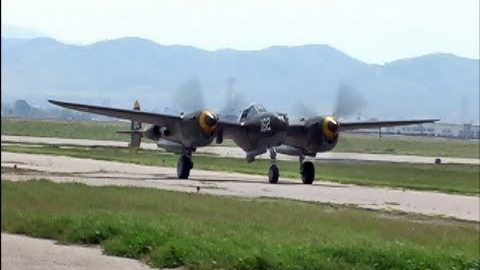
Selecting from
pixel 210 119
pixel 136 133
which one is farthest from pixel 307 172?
pixel 136 133

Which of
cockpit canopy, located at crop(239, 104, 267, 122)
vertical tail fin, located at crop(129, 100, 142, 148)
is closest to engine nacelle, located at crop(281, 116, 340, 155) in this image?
cockpit canopy, located at crop(239, 104, 267, 122)

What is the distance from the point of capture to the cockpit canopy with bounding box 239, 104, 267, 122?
42438mm

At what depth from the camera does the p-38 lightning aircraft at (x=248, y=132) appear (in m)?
39.3

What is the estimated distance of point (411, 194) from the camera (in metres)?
37.4

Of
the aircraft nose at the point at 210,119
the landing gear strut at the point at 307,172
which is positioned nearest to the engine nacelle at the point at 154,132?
the aircraft nose at the point at 210,119

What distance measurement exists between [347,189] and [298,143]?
456 centimetres

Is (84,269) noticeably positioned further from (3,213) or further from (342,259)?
(3,213)

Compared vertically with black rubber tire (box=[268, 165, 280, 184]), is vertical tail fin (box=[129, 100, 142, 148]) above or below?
above

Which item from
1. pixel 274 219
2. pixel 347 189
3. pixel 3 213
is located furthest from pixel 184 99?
pixel 3 213

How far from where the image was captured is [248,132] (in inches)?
1630

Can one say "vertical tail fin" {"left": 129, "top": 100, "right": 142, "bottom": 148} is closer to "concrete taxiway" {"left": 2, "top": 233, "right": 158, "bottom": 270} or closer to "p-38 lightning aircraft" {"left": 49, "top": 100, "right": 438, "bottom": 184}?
"p-38 lightning aircraft" {"left": 49, "top": 100, "right": 438, "bottom": 184}

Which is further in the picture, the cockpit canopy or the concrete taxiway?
the cockpit canopy

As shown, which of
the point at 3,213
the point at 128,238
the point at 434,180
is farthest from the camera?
the point at 434,180

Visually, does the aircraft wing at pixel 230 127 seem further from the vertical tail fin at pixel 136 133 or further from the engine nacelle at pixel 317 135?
the vertical tail fin at pixel 136 133
